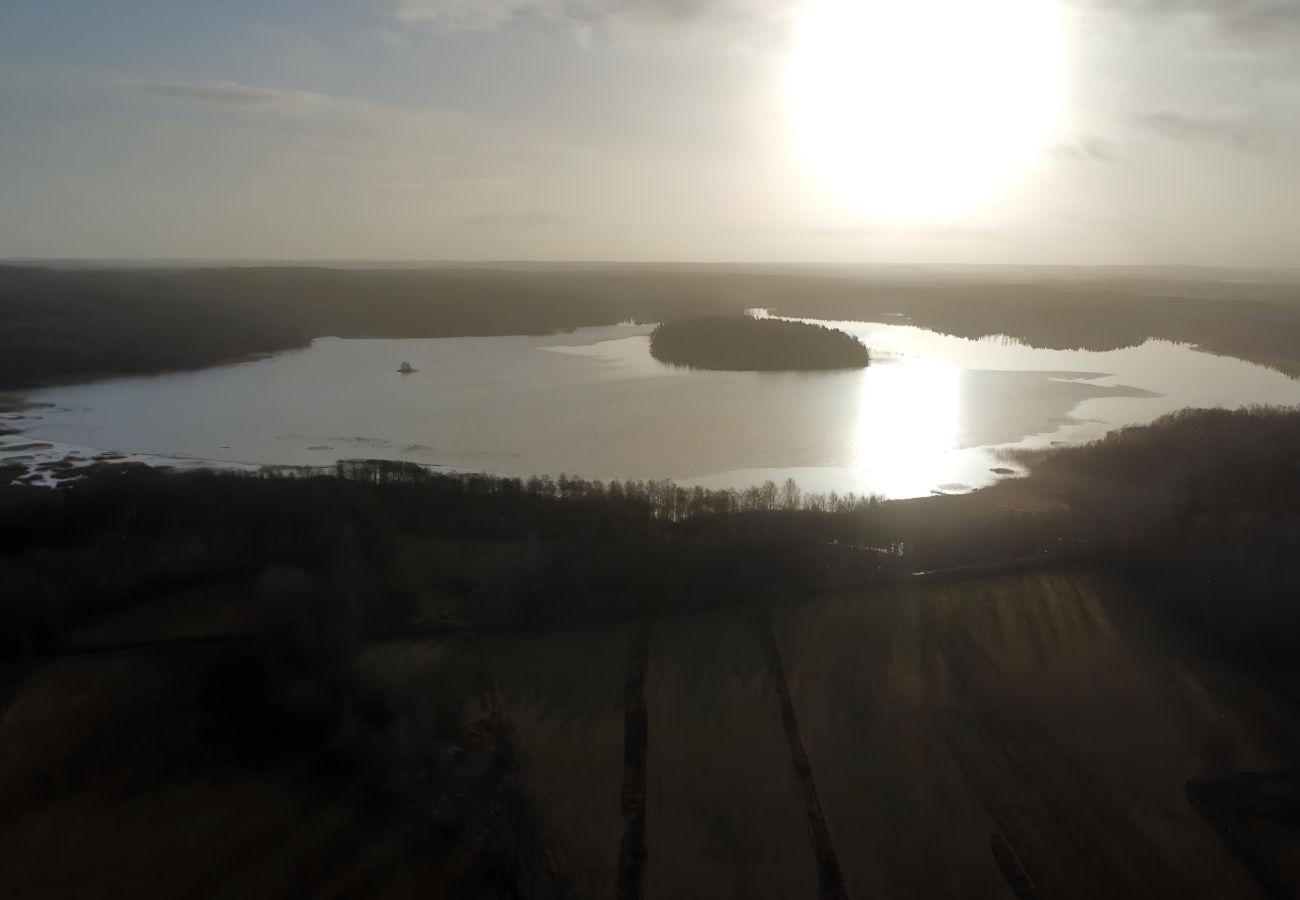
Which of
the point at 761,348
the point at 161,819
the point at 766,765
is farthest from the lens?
the point at 761,348

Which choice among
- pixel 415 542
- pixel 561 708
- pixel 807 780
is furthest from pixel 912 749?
pixel 415 542

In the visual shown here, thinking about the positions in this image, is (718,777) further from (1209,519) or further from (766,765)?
(1209,519)

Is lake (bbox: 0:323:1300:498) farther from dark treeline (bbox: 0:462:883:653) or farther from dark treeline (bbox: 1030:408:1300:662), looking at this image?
dark treeline (bbox: 0:462:883:653)

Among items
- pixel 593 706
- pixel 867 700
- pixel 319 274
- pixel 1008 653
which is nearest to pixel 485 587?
pixel 593 706

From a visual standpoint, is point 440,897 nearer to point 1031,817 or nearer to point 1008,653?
point 1031,817

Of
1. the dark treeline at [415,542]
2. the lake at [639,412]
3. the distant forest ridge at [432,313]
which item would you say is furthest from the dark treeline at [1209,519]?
the distant forest ridge at [432,313]

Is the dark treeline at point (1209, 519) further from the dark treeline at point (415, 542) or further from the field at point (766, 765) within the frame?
the dark treeline at point (415, 542)
